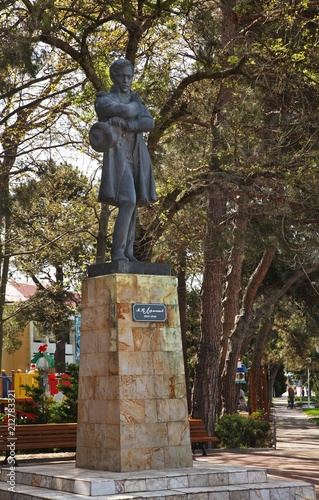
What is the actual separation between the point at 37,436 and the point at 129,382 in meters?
4.78

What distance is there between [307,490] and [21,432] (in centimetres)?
569

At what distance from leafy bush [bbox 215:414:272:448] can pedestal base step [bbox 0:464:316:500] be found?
8288mm

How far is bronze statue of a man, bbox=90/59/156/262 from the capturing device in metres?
9.34

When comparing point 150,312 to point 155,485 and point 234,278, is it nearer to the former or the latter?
point 155,485

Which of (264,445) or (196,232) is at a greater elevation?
(196,232)

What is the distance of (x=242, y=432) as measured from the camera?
1742cm

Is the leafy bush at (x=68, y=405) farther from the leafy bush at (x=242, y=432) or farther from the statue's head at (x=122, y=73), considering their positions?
the statue's head at (x=122, y=73)

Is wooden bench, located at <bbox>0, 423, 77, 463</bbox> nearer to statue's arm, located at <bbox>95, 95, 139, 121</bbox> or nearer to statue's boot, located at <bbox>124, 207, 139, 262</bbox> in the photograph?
statue's boot, located at <bbox>124, 207, 139, 262</bbox>

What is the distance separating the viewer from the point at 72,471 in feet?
28.4

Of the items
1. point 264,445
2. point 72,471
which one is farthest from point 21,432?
point 264,445

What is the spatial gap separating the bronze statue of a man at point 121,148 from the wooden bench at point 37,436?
437 cm

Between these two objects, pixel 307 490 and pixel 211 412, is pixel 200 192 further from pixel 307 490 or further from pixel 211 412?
pixel 307 490

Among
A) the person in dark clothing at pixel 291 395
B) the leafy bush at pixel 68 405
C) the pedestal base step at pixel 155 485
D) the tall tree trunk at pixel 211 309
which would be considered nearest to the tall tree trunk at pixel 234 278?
the tall tree trunk at pixel 211 309

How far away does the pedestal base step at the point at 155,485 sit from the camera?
7457mm
